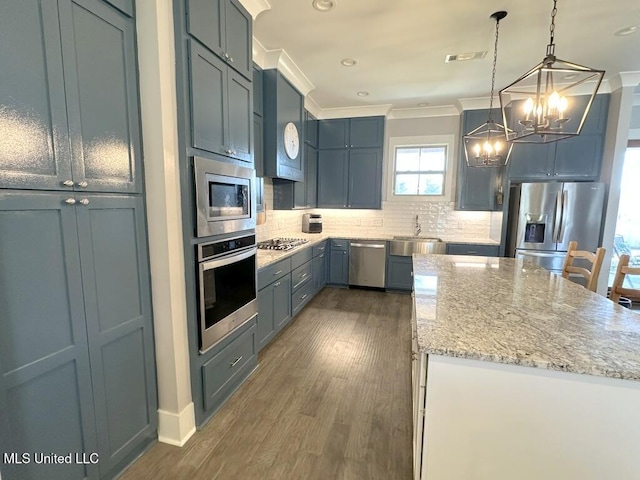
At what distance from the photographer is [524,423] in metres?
1.08

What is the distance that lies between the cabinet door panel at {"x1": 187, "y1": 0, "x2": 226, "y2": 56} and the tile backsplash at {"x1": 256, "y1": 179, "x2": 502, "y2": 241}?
2405mm

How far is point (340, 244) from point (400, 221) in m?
1.11

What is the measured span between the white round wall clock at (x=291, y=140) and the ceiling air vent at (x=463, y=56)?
5.85 feet

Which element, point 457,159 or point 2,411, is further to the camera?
point 457,159

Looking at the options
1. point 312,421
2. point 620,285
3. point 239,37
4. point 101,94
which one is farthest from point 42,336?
point 620,285

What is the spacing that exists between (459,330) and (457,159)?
4.07m

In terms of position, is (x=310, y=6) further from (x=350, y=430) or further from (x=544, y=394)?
(x=350, y=430)

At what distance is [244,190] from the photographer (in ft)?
7.09

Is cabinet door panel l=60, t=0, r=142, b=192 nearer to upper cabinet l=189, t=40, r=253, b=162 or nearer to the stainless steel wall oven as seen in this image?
upper cabinet l=189, t=40, r=253, b=162

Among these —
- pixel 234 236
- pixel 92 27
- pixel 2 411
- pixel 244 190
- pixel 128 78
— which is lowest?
pixel 2 411

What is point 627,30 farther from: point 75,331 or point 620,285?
point 75,331

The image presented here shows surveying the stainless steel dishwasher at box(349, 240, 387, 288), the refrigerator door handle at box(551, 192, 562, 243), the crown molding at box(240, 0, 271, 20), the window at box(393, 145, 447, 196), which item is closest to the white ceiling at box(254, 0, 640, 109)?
the crown molding at box(240, 0, 271, 20)

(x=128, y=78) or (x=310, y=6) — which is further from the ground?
(x=310, y=6)

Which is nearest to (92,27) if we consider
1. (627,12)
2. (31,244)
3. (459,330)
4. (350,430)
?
(31,244)
